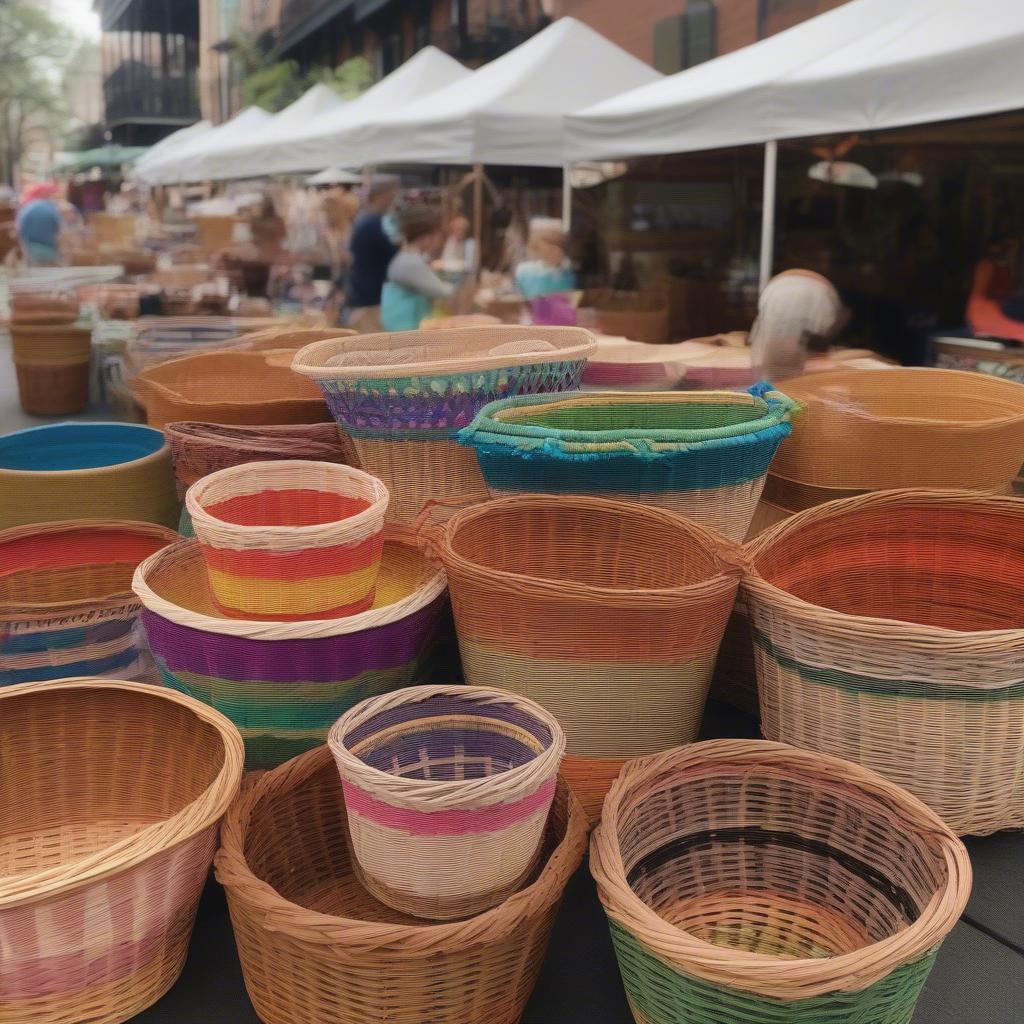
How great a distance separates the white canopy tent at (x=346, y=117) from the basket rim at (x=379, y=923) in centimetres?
618

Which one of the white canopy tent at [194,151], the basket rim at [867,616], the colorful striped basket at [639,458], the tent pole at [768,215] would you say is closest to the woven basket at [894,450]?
the basket rim at [867,616]

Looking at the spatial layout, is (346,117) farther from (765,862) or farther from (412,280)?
(765,862)

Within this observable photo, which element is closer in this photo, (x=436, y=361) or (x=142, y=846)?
(x=142, y=846)

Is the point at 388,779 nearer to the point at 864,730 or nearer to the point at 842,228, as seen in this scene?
the point at 864,730

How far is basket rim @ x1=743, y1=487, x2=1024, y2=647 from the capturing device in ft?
5.06

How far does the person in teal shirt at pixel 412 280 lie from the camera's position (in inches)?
198

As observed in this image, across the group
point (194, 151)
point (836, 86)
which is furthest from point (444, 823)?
point (194, 151)

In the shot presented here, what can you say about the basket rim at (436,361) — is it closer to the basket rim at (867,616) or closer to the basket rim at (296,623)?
the basket rim at (296,623)

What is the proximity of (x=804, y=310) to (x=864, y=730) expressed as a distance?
1.66 meters

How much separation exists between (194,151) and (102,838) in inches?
390

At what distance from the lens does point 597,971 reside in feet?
4.85

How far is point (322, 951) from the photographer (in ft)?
3.94

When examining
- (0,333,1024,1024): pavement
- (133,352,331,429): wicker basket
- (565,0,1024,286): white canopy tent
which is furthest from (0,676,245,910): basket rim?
(565,0,1024,286): white canopy tent

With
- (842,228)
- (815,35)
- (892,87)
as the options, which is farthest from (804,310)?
(842,228)
